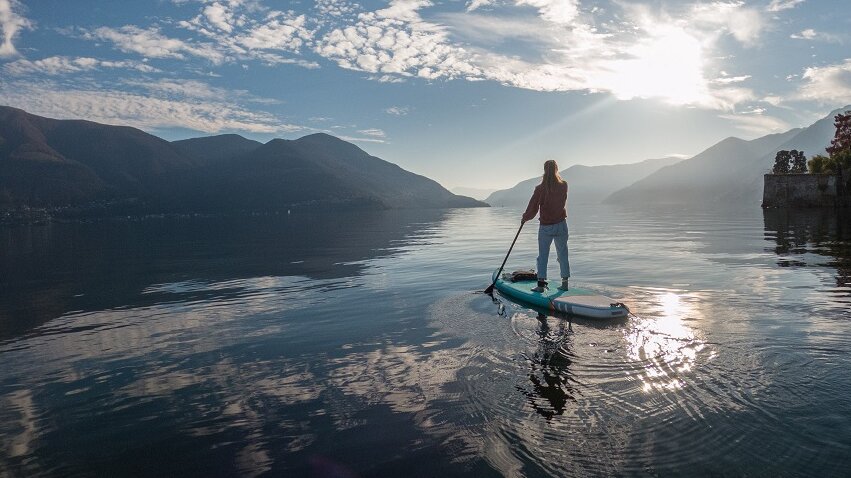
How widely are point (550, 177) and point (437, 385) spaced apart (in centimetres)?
837

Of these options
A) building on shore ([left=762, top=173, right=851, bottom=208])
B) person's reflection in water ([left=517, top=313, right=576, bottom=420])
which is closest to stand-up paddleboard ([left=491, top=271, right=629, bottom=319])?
person's reflection in water ([left=517, top=313, right=576, bottom=420])

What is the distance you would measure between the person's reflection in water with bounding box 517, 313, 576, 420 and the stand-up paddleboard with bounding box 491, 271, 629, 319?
1.25 m

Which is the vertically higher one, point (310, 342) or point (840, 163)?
point (840, 163)

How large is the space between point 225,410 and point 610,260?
834 inches

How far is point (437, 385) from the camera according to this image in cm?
745

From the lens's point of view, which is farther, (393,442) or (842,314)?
(842,314)

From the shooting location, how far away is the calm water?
5.23 meters

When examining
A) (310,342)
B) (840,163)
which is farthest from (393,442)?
(840,163)

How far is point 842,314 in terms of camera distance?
10.6m

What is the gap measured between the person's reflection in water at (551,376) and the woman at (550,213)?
153 inches

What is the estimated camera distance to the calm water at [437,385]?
5230 millimetres

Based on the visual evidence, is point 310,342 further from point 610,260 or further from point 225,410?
point 610,260

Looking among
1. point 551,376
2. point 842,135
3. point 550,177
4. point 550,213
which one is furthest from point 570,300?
point 842,135

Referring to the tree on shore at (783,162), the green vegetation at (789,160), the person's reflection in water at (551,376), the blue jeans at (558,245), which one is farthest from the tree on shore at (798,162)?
the person's reflection in water at (551,376)
